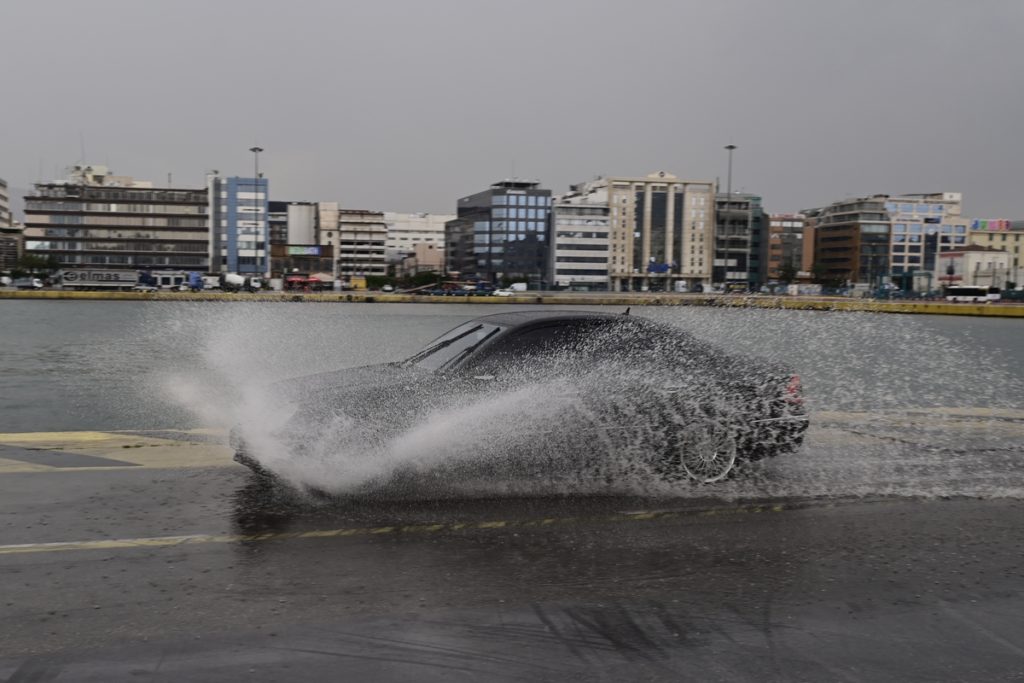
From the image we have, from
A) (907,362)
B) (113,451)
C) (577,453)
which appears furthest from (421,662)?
(907,362)

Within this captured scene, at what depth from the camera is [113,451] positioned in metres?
8.95

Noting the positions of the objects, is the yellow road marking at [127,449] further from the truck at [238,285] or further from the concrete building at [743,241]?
the concrete building at [743,241]

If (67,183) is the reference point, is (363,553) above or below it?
below

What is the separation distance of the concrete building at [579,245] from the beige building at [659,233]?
6633mm

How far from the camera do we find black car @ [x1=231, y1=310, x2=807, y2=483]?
22.2 ft

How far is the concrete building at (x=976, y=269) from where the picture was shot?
138625mm

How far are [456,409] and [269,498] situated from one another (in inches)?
64.0

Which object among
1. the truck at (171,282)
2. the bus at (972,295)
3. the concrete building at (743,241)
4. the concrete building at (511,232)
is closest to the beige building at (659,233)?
the concrete building at (743,241)

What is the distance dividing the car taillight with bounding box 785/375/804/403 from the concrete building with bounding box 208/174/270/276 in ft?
479

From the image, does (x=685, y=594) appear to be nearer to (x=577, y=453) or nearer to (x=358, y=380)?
(x=577, y=453)

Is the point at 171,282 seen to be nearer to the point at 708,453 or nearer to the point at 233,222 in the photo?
the point at 233,222

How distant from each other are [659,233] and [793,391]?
176 metres

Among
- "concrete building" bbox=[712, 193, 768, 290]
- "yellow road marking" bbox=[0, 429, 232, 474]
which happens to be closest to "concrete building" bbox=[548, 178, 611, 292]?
"concrete building" bbox=[712, 193, 768, 290]

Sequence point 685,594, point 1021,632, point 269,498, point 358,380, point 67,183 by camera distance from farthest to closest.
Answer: point 67,183 < point 358,380 < point 269,498 < point 685,594 < point 1021,632
